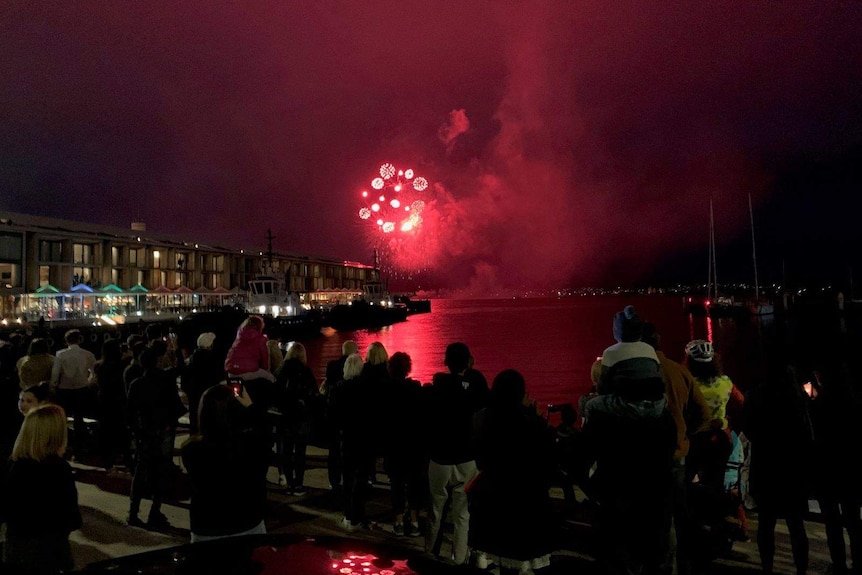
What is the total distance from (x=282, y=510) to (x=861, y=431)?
536cm

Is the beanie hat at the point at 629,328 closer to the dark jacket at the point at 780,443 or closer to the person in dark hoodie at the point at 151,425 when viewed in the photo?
the dark jacket at the point at 780,443

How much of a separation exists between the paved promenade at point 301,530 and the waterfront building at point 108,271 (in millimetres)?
43169

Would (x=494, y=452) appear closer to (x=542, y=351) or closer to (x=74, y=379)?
(x=74, y=379)

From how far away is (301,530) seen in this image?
5.74 m

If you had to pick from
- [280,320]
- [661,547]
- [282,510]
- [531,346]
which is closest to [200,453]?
[661,547]

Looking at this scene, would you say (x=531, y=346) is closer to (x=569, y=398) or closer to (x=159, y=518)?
(x=569, y=398)

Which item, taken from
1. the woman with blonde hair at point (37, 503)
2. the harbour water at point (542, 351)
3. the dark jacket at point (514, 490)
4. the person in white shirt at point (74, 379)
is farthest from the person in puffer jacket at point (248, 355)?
the harbour water at point (542, 351)

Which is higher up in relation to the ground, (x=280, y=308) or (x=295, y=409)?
(x=280, y=308)

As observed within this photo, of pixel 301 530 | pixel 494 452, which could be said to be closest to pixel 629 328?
pixel 494 452

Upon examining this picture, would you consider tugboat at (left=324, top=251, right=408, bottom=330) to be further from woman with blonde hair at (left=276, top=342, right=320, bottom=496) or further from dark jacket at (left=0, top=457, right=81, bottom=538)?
dark jacket at (left=0, top=457, right=81, bottom=538)

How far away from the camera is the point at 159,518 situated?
576 cm

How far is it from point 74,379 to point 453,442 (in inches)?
244

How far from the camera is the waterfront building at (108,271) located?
47.9 m

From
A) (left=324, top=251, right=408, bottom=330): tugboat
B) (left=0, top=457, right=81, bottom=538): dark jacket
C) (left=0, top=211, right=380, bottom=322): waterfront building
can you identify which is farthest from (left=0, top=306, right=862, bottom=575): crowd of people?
(left=324, top=251, right=408, bottom=330): tugboat
